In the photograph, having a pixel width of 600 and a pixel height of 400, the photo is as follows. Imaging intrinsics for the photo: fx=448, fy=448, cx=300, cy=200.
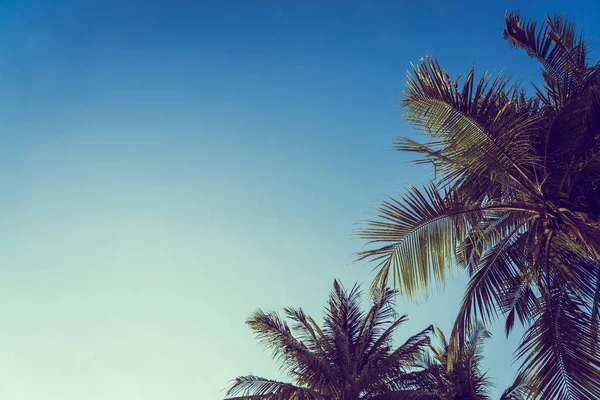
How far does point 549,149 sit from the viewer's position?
251 inches

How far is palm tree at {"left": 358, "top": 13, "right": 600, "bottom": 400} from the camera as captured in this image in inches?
231

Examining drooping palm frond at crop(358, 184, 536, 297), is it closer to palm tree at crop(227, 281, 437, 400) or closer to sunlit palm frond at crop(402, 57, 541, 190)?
sunlit palm frond at crop(402, 57, 541, 190)

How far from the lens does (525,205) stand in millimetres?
5965

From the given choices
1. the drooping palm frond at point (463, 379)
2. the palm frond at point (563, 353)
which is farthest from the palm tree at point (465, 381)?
the palm frond at point (563, 353)

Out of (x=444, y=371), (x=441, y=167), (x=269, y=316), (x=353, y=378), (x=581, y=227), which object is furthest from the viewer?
(x=444, y=371)

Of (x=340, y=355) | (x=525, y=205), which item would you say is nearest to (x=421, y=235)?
(x=525, y=205)

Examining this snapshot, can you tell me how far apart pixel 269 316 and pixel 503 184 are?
302 inches

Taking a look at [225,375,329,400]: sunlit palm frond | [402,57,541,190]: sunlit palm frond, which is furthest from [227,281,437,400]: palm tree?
[402,57,541,190]: sunlit palm frond

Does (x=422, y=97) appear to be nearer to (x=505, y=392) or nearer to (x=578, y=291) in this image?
(x=578, y=291)

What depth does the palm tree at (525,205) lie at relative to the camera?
5.88 metres

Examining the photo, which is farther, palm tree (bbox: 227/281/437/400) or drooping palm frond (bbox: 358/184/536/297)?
palm tree (bbox: 227/281/437/400)

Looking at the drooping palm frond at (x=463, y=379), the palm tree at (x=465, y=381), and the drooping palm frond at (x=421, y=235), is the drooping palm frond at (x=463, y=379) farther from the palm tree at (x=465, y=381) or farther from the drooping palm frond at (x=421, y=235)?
the drooping palm frond at (x=421, y=235)

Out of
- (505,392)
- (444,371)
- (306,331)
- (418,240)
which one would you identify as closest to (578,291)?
(418,240)

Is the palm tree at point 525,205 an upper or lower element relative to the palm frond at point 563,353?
upper
